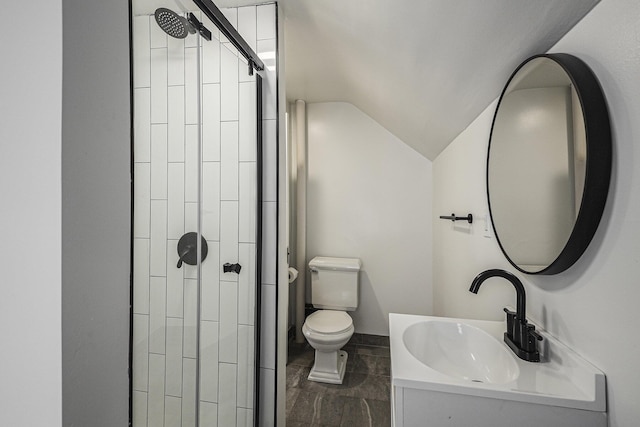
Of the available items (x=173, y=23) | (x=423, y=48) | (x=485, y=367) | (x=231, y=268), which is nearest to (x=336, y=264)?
(x=231, y=268)

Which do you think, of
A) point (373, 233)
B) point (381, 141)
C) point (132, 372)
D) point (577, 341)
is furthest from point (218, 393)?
point (381, 141)

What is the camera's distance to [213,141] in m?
1.07

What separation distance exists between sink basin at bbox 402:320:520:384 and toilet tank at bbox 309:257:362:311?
53.3 inches

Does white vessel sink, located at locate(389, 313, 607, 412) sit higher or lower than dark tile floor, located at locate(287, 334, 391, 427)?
higher

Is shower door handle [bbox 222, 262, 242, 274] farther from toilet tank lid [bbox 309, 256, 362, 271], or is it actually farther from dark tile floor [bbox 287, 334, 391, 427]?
toilet tank lid [bbox 309, 256, 362, 271]

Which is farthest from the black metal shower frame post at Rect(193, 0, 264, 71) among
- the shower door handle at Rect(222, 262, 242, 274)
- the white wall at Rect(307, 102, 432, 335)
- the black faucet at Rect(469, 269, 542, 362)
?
the white wall at Rect(307, 102, 432, 335)

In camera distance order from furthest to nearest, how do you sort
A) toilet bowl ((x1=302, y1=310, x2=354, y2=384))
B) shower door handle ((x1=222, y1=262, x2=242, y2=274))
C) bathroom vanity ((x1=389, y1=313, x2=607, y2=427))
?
toilet bowl ((x1=302, y1=310, x2=354, y2=384))
shower door handle ((x1=222, y1=262, x2=242, y2=274))
bathroom vanity ((x1=389, y1=313, x2=607, y2=427))

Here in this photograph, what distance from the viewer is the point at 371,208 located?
2766 mm

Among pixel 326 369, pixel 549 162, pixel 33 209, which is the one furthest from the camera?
pixel 326 369

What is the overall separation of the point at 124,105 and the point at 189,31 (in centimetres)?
59

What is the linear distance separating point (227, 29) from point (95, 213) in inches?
38.4

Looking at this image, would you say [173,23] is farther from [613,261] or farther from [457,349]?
[457,349]

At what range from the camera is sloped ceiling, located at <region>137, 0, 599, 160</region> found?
833 mm

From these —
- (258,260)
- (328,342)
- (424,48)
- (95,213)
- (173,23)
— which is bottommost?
(328,342)
